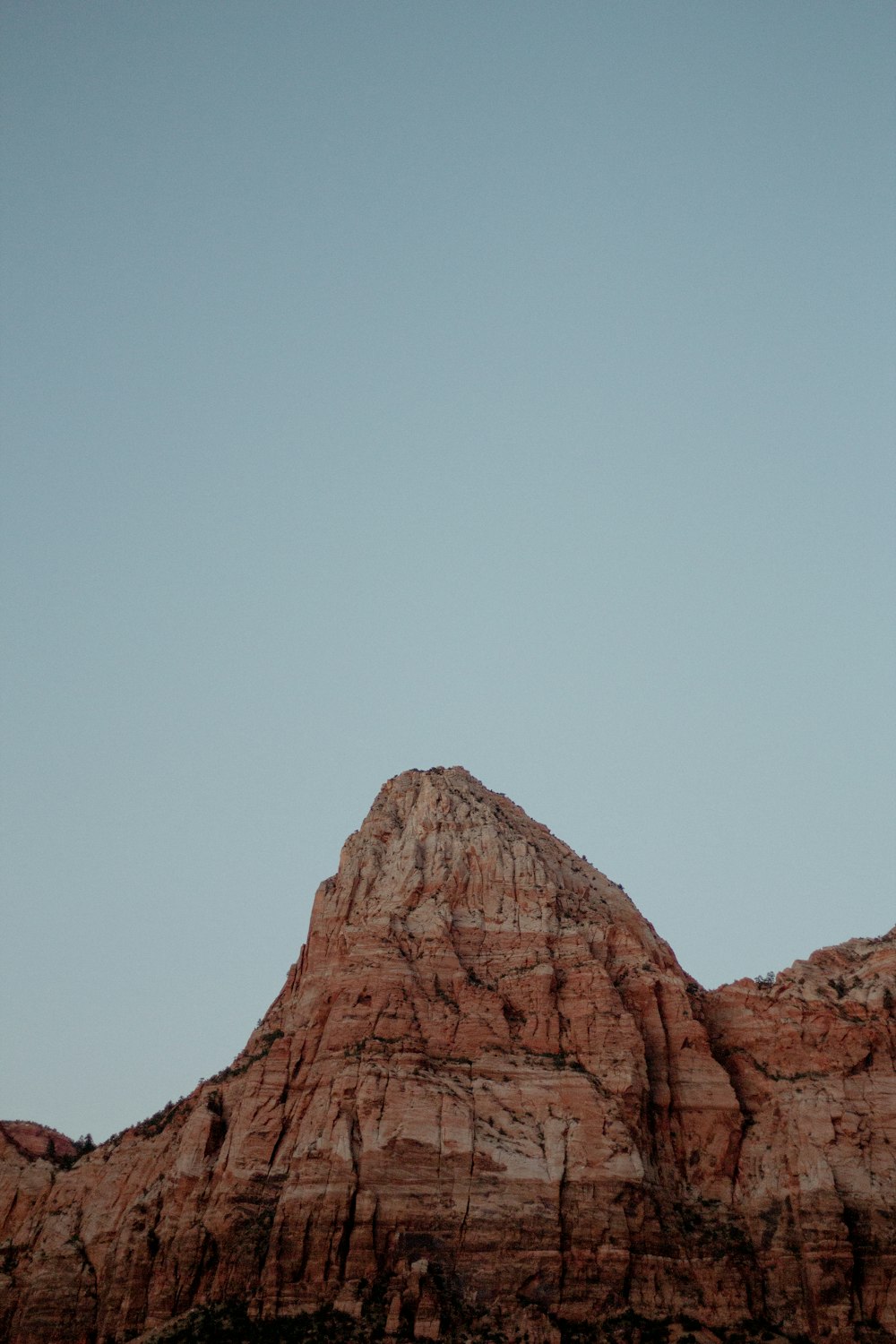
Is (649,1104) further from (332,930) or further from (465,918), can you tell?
(332,930)

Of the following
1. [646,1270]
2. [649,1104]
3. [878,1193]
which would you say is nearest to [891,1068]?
[878,1193]

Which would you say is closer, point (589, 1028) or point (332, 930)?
point (589, 1028)

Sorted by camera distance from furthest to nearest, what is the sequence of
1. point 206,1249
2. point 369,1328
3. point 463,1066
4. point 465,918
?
point 465,918, point 463,1066, point 206,1249, point 369,1328

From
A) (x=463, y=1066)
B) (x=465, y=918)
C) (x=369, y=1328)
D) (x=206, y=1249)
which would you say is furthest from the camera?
(x=465, y=918)

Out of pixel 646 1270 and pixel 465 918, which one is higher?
pixel 465 918

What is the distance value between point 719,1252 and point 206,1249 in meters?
27.1

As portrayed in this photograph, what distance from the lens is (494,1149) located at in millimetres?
66750

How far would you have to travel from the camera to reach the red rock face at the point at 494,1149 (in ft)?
209

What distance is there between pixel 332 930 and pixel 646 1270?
1100 inches

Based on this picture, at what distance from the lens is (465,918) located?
80062 millimetres

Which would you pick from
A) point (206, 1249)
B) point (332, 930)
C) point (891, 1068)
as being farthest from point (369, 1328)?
point (891, 1068)

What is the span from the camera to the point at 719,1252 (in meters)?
66.2

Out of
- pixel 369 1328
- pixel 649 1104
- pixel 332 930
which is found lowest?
pixel 369 1328

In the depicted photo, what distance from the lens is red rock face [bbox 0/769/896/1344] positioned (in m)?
63.6
